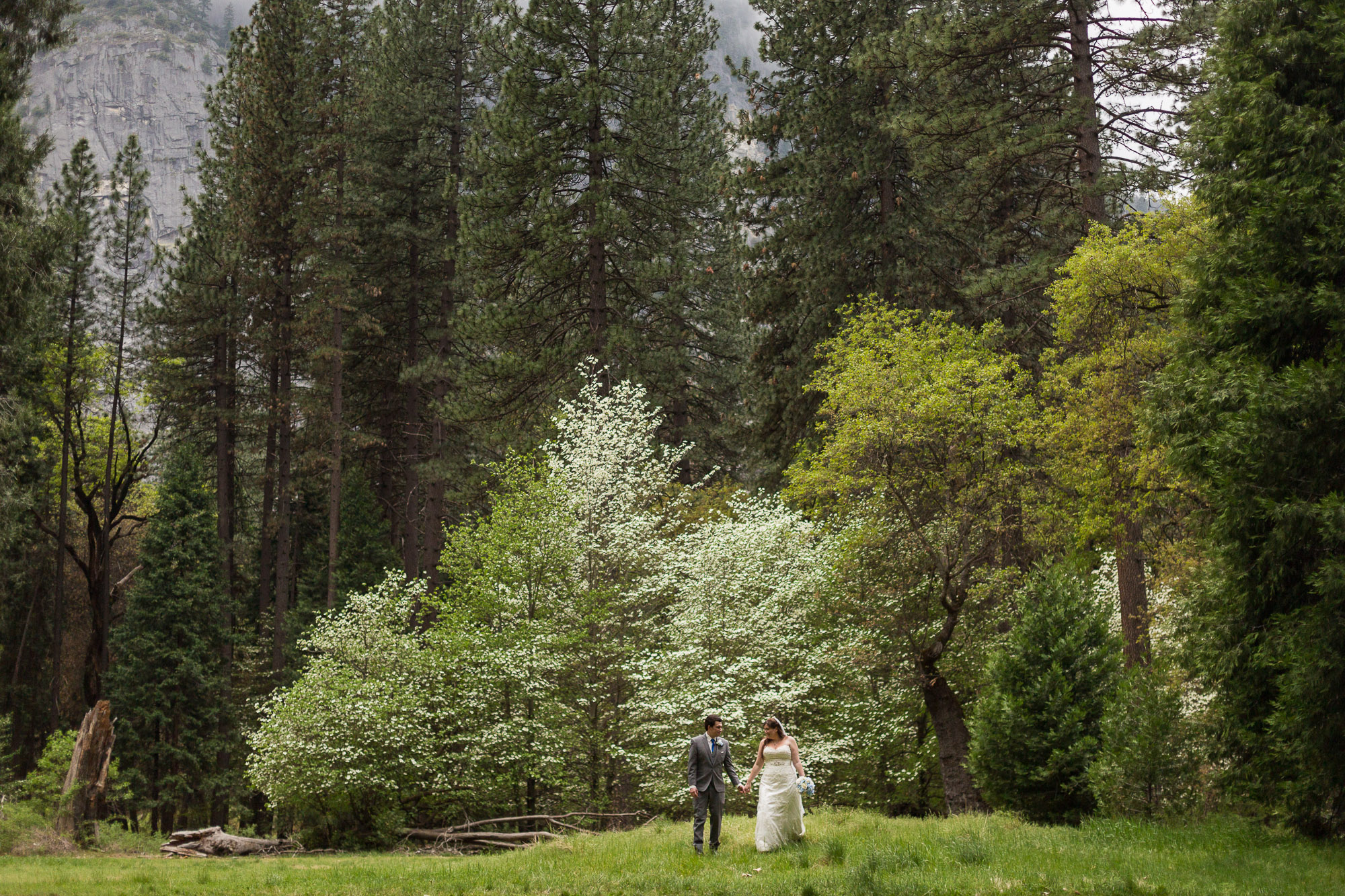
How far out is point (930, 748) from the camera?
692 inches

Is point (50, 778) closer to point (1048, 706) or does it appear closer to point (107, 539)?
point (107, 539)

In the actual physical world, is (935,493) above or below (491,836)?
above

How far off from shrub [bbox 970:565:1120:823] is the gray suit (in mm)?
4023

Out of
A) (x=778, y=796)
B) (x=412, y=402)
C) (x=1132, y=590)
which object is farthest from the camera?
(x=412, y=402)

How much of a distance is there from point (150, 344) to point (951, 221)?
81.5 feet

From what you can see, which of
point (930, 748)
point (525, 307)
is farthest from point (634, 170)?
point (930, 748)

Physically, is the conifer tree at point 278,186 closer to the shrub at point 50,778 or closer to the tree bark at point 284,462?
the tree bark at point 284,462

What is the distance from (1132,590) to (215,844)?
52.8ft

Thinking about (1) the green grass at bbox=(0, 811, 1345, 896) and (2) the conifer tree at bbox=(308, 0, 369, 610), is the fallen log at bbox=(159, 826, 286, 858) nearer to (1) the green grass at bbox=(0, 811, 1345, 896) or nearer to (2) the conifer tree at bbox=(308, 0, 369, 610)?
(1) the green grass at bbox=(0, 811, 1345, 896)

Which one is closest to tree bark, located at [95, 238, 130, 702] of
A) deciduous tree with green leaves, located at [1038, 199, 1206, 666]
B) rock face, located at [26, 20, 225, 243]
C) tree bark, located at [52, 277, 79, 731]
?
tree bark, located at [52, 277, 79, 731]

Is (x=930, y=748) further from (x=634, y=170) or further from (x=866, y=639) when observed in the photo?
(x=634, y=170)

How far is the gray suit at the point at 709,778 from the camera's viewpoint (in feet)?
35.7

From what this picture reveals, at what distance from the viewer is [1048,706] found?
12.8 metres

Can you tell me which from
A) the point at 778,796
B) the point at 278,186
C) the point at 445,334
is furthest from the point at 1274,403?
the point at 278,186
